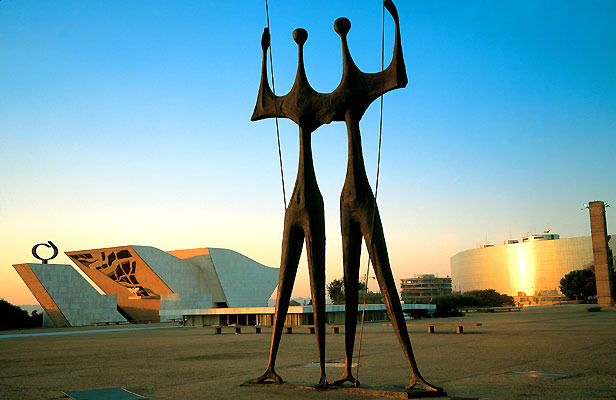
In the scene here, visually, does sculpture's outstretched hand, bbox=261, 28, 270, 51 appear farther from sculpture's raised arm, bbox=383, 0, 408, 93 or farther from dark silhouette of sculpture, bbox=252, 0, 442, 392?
sculpture's raised arm, bbox=383, 0, 408, 93

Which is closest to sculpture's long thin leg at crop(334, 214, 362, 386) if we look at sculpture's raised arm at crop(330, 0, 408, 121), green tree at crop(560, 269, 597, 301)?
sculpture's raised arm at crop(330, 0, 408, 121)

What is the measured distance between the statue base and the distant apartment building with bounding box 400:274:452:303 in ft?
564

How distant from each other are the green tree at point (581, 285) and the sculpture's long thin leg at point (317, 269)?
84.9 metres

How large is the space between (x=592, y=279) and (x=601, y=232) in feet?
134

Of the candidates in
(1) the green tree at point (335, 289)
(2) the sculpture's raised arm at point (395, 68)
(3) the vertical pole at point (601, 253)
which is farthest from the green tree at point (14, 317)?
(3) the vertical pole at point (601, 253)

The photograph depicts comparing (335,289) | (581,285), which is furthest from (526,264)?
(335,289)

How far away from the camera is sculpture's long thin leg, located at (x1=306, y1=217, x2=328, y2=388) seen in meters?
6.97

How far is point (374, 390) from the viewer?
6168 mm

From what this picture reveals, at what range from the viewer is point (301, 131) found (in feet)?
24.7

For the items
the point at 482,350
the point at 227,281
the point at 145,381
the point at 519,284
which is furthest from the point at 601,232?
the point at 519,284

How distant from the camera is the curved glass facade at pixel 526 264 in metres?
114

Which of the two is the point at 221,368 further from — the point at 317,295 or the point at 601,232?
the point at 601,232

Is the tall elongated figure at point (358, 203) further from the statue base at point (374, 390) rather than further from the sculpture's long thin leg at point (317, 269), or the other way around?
the sculpture's long thin leg at point (317, 269)

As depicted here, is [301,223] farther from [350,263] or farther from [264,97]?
[264,97]
